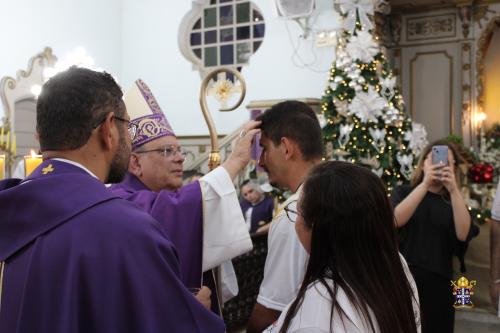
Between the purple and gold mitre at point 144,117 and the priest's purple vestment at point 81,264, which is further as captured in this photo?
the purple and gold mitre at point 144,117

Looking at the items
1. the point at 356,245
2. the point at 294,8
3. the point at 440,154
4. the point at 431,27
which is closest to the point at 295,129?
the point at 356,245

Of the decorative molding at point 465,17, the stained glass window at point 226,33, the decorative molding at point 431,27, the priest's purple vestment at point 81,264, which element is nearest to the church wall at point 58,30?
the stained glass window at point 226,33

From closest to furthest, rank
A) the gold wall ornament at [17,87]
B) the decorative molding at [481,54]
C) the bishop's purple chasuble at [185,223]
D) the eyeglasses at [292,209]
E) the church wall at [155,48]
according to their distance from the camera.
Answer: the eyeglasses at [292,209]
the bishop's purple chasuble at [185,223]
the gold wall ornament at [17,87]
the church wall at [155,48]
the decorative molding at [481,54]

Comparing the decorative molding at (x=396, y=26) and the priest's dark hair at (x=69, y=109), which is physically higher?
the decorative molding at (x=396, y=26)

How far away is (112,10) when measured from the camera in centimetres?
1148

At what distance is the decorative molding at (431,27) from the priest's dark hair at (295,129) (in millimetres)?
9084

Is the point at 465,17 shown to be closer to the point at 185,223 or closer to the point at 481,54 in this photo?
the point at 481,54

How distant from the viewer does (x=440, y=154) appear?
3.38 m

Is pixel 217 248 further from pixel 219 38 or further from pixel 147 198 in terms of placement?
pixel 219 38

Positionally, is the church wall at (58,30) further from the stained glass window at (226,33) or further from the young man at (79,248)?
the young man at (79,248)

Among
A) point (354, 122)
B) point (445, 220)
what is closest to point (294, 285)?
point (445, 220)

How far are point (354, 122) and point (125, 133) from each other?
18.1 ft

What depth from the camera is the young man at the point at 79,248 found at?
1396 millimetres

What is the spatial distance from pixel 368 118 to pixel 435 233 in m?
3.68
